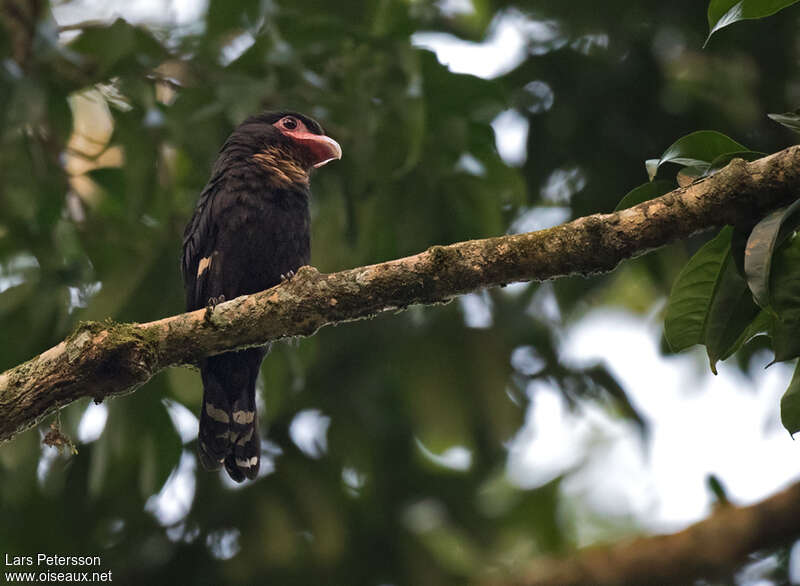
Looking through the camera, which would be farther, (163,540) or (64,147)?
(163,540)

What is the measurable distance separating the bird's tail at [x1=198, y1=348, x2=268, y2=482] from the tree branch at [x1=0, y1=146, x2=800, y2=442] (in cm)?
109

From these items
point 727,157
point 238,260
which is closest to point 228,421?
point 238,260

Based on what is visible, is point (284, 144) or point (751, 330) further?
point (284, 144)

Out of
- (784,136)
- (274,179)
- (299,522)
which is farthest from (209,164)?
(784,136)

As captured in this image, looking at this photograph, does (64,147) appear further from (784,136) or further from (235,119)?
(784,136)

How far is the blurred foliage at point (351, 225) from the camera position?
451cm

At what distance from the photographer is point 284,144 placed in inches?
177

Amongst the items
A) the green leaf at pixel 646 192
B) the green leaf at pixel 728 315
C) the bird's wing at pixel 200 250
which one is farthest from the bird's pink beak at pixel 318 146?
the green leaf at pixel 728 315

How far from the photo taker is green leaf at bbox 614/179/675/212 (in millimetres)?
2500

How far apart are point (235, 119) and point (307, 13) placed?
1.08 m

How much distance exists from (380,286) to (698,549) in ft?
5.64

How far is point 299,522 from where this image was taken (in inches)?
213

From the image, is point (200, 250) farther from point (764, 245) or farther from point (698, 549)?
point (764, 245)

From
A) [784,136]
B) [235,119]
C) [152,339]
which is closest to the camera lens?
[152,339]
